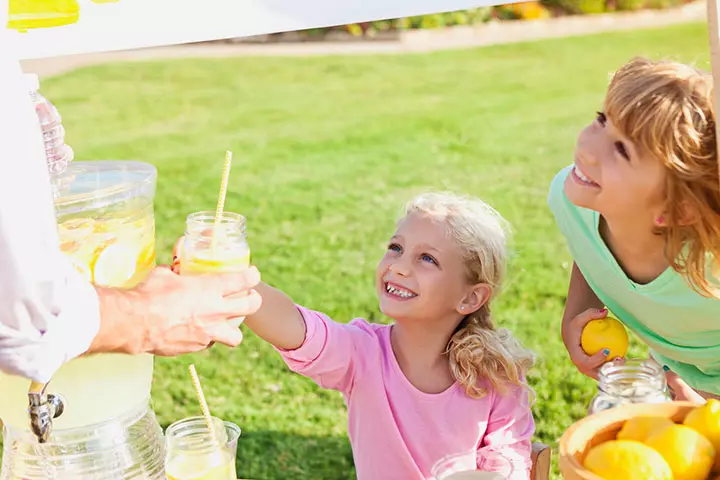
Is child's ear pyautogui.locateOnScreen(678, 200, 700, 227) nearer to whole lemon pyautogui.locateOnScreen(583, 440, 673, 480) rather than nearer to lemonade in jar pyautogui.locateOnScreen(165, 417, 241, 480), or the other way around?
whole lemon pyautogui.locateOnScreen(583, 440, 673, 480)

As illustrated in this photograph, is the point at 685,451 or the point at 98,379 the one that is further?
the point at 98,379

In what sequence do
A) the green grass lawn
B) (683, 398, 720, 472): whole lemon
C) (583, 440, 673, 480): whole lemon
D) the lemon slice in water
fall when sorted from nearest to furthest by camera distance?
(583, 440, 673, 480): whole lemon < (683, 398, 720, 472): whole lemon < the lemon slice in water < the green grass lawn

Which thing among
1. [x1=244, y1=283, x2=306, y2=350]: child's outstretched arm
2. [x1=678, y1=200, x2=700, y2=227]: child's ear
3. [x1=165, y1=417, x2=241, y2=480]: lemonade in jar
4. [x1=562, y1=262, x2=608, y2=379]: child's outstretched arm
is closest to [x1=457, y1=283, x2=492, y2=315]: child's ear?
[x1=562, y1=262, x2=608, y2=379]: child's outstretched arm

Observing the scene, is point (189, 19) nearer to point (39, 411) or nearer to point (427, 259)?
point (39, 411)

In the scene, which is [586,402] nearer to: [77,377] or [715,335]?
[715,335]

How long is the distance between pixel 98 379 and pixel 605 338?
1243 millimetres

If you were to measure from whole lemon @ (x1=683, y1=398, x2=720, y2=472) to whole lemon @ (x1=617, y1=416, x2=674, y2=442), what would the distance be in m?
0.04

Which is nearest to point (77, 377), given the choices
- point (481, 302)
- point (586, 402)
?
point (481, 302)

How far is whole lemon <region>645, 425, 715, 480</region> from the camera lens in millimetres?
1808

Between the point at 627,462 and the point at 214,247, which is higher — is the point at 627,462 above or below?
below

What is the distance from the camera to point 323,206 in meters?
6.40

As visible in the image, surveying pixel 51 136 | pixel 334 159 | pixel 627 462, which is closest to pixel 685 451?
pixel 627 462

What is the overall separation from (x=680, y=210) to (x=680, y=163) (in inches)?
6.2

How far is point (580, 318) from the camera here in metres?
2.82
